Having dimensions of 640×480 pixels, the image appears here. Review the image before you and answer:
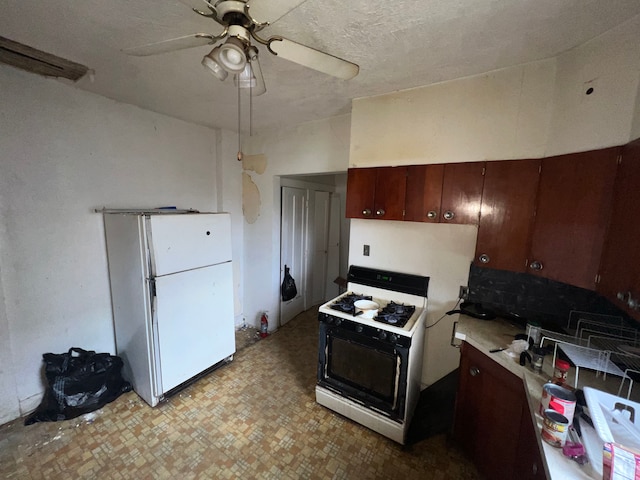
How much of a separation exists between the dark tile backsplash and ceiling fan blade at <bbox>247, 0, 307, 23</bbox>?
1.87 m

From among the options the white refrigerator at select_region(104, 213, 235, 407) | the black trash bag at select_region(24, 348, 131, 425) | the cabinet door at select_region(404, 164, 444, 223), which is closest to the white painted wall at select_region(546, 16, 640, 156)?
the cabinet door at select_region(404, 164, 444, 223)

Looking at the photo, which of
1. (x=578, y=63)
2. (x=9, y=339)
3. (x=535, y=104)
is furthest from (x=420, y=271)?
(x=9, y=339)

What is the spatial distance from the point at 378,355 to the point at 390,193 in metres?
1.19

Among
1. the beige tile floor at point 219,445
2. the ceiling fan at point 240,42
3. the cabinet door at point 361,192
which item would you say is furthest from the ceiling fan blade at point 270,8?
the beige tile floor at point 219,445

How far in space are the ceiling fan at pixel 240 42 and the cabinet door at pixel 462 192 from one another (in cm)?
105

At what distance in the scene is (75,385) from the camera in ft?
6.17

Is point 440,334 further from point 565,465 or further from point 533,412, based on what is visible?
point 565,465

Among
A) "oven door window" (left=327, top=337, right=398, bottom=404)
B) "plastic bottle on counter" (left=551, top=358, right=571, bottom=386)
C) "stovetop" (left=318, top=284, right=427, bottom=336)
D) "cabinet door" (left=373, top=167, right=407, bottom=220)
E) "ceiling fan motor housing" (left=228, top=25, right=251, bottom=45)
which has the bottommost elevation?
"oven door window" (left=327, top=337, right=398, bottom=404)

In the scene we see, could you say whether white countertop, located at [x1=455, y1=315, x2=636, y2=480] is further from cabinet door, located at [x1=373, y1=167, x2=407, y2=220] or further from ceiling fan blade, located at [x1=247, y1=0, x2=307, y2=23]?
ceiling fan blade, located at [x1=247, y1=0, x2=307, y2=23]

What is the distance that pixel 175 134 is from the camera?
8.64 feet

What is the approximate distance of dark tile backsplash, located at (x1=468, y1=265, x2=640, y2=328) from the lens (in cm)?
153

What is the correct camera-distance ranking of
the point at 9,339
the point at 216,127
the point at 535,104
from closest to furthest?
the point at 535,104
the point at 9,339
the point at 216,127

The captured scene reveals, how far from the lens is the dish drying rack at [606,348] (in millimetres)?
1124

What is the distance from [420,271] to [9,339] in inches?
121
